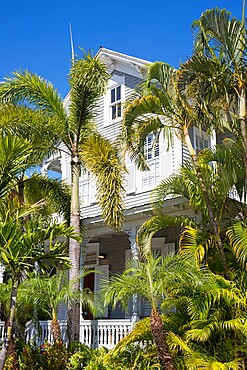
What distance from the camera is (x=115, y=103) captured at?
1647cm

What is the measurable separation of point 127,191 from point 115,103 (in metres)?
3.42

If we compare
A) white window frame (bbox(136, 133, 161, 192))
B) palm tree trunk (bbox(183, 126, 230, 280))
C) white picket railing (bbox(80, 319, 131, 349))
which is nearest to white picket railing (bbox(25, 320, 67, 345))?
white picket railing (bbox(80, 319, 131, 349))

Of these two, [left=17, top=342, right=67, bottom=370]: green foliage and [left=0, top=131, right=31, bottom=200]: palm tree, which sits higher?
[left=0, top=131, right=31, bottom=200]: palm tree

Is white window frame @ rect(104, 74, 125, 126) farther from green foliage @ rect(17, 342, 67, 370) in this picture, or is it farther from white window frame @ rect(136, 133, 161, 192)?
green foliage @ rect(17, 342, 67, 370)

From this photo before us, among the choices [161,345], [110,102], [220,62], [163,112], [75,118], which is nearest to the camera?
[161,345]

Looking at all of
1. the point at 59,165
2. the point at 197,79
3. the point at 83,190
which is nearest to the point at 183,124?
the point at 197,79

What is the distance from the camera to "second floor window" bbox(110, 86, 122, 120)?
16.4 m

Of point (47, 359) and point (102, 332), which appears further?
point (102, 332)

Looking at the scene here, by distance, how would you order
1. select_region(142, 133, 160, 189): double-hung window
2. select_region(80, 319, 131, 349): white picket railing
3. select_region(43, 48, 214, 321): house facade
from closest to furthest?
1. select_region(80, 319, 131, 349): white picket railing
2. select_region(43, 48, 214, 321): house facade
3. select_region(142, 133, 160, 189): double-hung window

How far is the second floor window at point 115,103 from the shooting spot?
53.9 ft

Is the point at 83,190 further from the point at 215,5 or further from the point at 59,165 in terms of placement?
the point at 215,5

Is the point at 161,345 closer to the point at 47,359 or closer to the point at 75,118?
the point at 47,359

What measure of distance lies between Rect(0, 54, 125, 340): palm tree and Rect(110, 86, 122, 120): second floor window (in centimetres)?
444

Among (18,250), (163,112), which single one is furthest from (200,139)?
(18,250)
